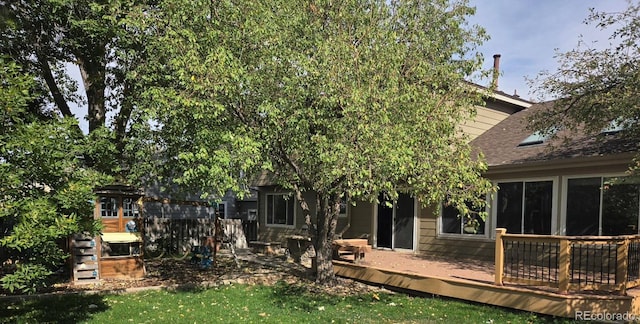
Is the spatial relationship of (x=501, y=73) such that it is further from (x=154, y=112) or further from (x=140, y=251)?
(x=140, y=251)

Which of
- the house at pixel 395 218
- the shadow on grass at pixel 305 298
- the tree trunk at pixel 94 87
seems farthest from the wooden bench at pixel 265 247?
the tree trunk at pixel 94 87

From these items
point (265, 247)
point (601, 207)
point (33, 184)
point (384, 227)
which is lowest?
point (265, 247)

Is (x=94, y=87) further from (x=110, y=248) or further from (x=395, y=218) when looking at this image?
(x=395, y=218)

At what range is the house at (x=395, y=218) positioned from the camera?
12.5m

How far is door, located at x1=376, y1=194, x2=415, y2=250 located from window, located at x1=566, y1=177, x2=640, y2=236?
4.15 metres

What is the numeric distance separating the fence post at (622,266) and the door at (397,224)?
20.6ft

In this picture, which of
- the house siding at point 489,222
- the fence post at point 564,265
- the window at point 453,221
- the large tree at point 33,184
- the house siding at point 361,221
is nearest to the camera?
the large tree at point 33,184

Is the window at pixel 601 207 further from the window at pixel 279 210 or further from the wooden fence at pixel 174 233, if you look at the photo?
the window at pixel 279 210

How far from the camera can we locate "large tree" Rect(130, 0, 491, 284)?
20.9 ft

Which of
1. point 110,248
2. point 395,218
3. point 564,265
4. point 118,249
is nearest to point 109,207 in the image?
point 118,249

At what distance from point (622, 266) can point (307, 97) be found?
5.27 meters

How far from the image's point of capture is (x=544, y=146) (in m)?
10.8

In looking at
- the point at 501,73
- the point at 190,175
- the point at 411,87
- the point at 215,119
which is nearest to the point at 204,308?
the point at 190,175

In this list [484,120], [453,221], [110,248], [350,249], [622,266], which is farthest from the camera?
[484,120]
